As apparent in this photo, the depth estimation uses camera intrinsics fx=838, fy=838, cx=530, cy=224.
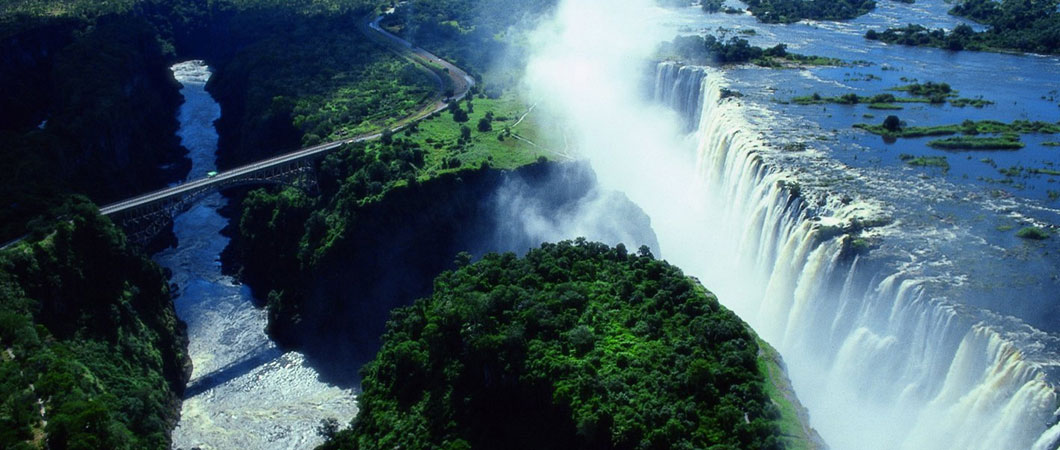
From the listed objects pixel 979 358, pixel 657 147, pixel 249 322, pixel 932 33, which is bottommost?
pixel 249 322

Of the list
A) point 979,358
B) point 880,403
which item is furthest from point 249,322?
point 979,358

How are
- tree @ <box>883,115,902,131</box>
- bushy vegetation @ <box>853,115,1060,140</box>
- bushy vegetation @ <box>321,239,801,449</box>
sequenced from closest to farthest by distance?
bushy vegetation @ <box>321,239,801,449</box> → bushy vegetation @ <box>853,115,1060,140</box> → tree @ <box>883,115,902,131</box>

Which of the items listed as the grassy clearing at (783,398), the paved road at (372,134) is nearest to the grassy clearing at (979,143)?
the grassy clearing at (783,398)

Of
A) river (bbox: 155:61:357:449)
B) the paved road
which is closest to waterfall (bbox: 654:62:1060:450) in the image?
river (bbox: 155:61:357:449)

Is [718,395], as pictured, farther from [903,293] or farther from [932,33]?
[932,33]

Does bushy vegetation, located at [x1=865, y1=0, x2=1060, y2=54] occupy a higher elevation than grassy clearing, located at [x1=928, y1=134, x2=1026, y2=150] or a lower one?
higher

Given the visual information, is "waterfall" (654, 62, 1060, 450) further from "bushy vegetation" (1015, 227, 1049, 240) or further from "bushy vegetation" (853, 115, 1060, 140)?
"bushy vegetation" (853, 115, 1060, 140)
